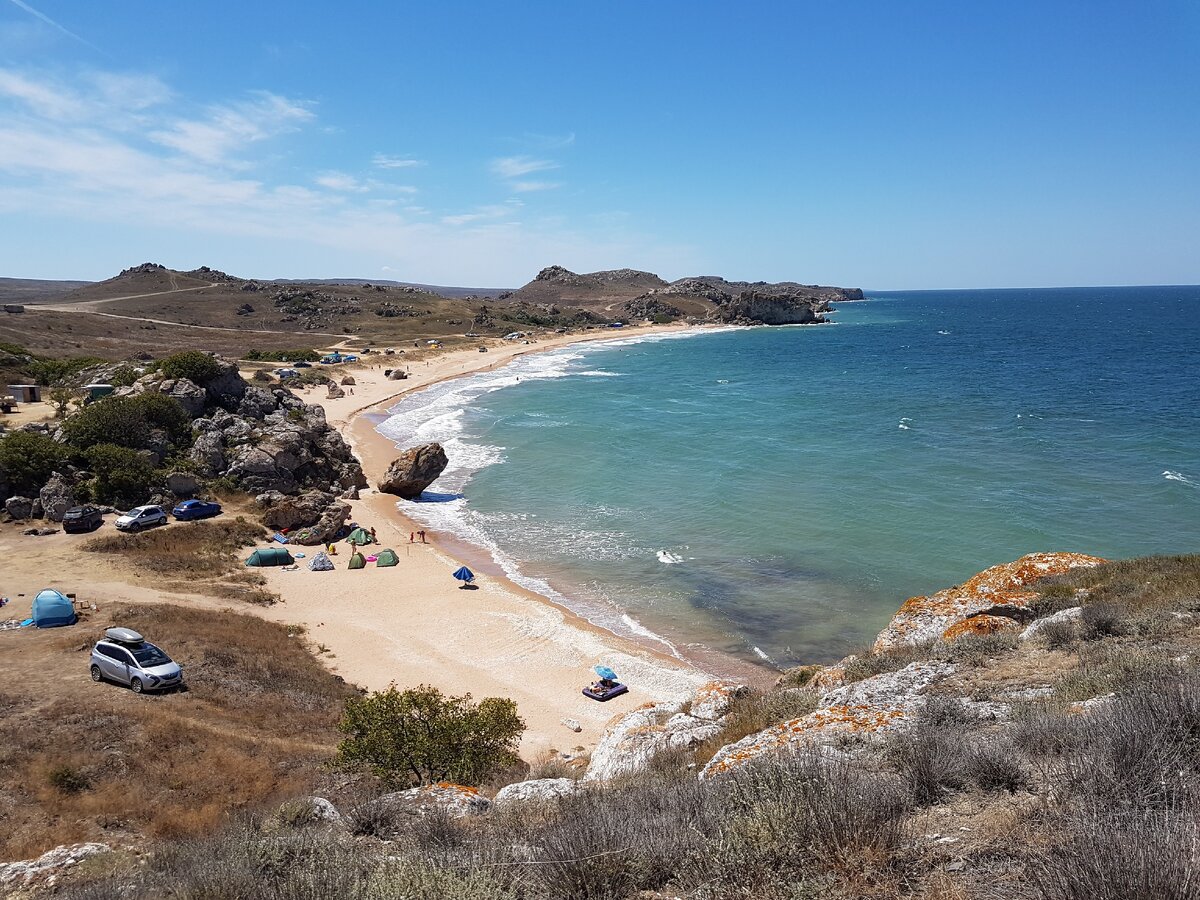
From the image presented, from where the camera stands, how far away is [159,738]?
525 inches

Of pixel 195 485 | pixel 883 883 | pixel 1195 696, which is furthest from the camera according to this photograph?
pixel 195 485

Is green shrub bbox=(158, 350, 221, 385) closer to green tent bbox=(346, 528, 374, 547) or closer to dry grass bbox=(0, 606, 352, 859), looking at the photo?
green tent bbox=(346, 528, 374, 547)

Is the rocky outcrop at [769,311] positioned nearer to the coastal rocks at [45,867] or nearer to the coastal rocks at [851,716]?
the coastal rocks at [851,716]

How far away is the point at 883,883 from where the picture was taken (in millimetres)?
4328

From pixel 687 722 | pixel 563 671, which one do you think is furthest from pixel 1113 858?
pixel 563 671

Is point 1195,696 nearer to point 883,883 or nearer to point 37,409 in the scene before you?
point 883,883

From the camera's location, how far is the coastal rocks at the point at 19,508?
91.3 ft

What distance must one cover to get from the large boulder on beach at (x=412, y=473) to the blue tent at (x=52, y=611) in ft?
63.4

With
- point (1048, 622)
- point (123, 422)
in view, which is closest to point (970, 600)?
point (1048, 622)

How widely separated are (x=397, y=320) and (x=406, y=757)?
131269mm

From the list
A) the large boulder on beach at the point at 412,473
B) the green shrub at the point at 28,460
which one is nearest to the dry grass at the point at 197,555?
the green shrub at the point at 28,460

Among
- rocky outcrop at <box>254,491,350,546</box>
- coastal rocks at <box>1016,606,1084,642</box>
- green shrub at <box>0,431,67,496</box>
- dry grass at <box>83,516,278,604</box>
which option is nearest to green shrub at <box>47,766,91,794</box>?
dry grass at <box>83,516,278,604</box>

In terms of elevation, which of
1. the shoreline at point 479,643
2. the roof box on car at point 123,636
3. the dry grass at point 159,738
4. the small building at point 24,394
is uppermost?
the small building at point 24,394

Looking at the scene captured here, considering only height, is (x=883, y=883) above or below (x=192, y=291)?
below
